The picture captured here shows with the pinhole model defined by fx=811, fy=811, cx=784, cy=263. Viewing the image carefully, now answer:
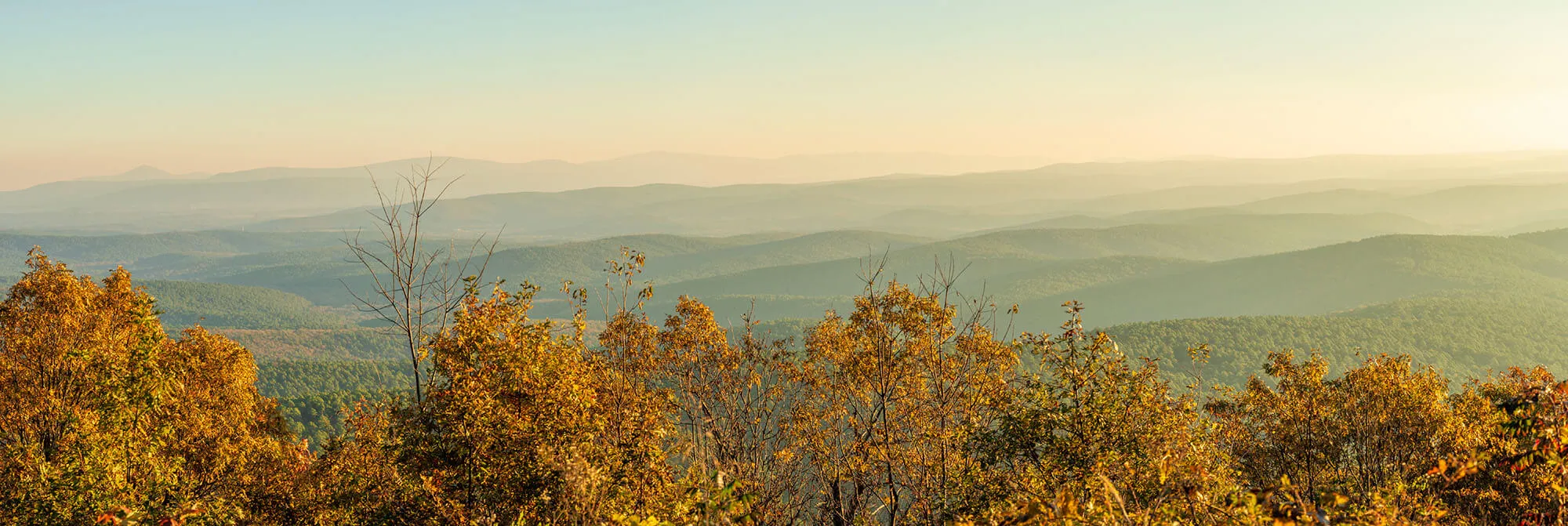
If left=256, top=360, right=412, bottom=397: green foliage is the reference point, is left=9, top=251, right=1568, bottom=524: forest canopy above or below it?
above

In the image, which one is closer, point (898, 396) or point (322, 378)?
point (898, 396)

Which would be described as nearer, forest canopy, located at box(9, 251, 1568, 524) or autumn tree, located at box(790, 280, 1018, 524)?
Result: forest canopy, located at box(9, 251, 1568, 524)

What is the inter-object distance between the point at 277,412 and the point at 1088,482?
31495 mm

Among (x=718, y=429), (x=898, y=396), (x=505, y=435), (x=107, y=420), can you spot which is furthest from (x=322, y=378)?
(x=505, y=435)

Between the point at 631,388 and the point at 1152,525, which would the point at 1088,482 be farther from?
the point at 631,388

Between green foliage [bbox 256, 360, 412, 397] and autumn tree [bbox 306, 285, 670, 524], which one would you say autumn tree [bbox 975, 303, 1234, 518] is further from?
green foliage [bbox 256, 360, 412, 397]

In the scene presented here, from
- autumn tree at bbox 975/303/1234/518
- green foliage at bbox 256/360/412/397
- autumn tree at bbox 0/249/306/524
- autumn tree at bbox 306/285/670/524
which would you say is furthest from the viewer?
green foliage at bbox 256/360/412/397

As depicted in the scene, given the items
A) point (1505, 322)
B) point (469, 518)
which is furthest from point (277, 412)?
point (1505, 322)

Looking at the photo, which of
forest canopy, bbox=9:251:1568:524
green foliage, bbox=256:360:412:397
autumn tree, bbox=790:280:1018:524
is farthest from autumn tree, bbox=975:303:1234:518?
green foliage, bbox=256:360:412:397

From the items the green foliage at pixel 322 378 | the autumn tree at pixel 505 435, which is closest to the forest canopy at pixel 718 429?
the autumn tree at pixel 505 435

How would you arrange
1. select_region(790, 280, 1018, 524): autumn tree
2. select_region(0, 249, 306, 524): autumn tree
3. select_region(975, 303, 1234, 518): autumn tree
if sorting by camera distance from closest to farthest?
1. select_region(975, 303, 1234, 518): autumn tree
2. select_region(0, 249, 306, 524): autumn tree
3. select_region(790, 280, 1018, 524): autumn tree

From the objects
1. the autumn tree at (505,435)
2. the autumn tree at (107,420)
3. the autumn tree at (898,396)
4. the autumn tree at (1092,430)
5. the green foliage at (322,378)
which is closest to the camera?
the autumn tree at (505,435)

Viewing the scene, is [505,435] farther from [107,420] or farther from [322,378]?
[322,378]

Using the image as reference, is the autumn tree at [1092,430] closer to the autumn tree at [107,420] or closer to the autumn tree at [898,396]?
the autumn tree at [898,396]
